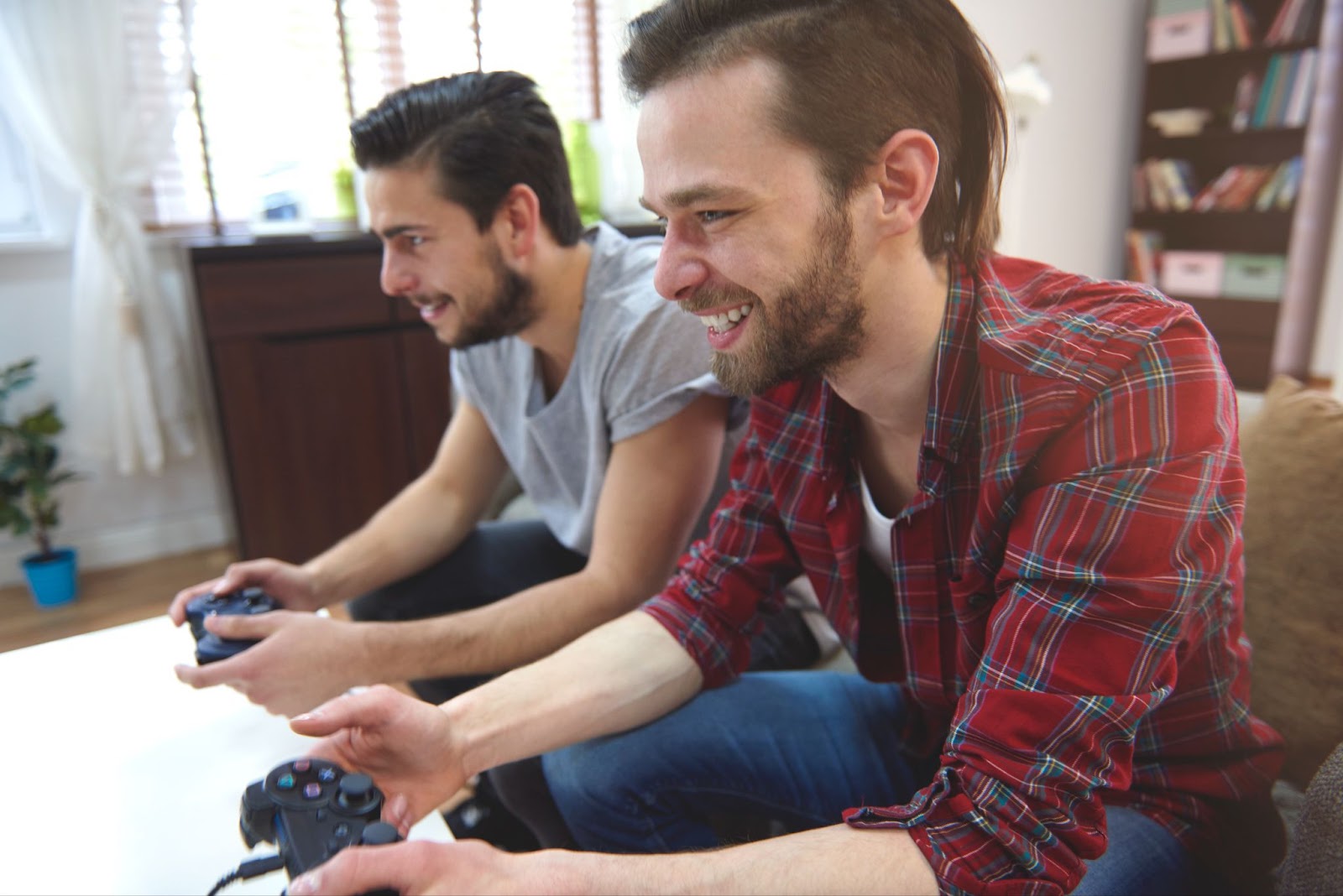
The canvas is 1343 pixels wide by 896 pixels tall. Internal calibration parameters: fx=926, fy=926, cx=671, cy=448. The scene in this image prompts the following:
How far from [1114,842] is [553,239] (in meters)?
0.98

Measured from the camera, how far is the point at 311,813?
0.62 metres

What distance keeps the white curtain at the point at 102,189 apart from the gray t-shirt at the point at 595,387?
4.57ft

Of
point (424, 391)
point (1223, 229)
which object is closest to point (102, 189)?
point (424, 391)

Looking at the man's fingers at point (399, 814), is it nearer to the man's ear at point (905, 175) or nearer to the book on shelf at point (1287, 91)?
the man's ear at point (905, 175)

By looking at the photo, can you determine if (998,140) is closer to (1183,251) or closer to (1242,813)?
(1242,813)

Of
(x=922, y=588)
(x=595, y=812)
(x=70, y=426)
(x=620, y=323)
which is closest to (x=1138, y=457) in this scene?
(x=922, y=588)

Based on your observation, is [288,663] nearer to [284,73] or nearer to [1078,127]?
[284,73]

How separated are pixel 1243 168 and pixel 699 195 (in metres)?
3.79

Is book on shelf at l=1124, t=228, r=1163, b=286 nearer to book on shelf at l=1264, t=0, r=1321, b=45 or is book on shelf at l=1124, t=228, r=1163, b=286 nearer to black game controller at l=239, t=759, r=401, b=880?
book on shelf at l=1264, t=0, r=1321, b=45

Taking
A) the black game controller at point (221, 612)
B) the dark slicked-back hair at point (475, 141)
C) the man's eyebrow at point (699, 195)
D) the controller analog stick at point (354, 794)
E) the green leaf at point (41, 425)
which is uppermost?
the dark slicked-back hair at point (475, 141)

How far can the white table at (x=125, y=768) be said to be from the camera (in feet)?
2.34

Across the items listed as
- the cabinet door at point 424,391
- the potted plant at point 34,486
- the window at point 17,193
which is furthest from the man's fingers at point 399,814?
the window at point 17,193

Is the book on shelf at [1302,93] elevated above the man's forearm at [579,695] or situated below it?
above

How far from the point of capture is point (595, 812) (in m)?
0.91
